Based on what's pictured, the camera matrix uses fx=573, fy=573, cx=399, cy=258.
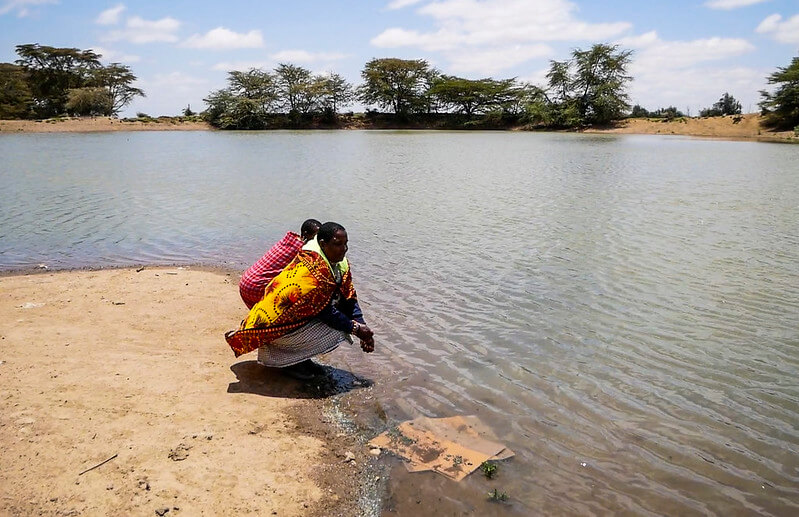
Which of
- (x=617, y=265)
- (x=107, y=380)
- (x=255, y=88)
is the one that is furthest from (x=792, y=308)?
(x=255, y=88)

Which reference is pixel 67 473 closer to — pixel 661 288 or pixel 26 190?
pixel 661 288

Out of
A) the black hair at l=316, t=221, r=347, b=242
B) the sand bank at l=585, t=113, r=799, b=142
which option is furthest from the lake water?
the sand bank at l=585, t=113, r=799, b=142

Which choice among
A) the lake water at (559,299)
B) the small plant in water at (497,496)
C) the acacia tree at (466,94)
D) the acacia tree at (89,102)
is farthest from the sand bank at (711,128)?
the acacia tree at (89,102)

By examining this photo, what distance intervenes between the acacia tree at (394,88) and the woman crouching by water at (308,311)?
72059 millimetres

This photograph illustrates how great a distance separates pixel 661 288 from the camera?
788 centimetres

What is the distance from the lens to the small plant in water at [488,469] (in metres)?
3.97

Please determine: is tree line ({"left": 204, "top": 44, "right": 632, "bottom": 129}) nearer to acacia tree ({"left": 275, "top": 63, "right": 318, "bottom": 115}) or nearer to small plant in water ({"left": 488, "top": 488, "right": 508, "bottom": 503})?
acacia tree ({"left": 275, "top": 63, "right": 318, "bottom": 115})

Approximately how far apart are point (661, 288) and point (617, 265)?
1.20 metres

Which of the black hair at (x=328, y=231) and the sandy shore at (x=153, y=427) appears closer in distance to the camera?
the sandy shore at (x=153, y=427)

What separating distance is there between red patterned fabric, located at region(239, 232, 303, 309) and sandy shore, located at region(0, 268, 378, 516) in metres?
0.67

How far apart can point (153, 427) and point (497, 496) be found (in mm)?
2477

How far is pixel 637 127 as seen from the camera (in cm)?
5803

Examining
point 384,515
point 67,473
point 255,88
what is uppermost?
point 255,88

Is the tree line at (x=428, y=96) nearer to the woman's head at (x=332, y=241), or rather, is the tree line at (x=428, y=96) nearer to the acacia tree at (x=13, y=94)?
the acacia tree at (x=13, y=94)
